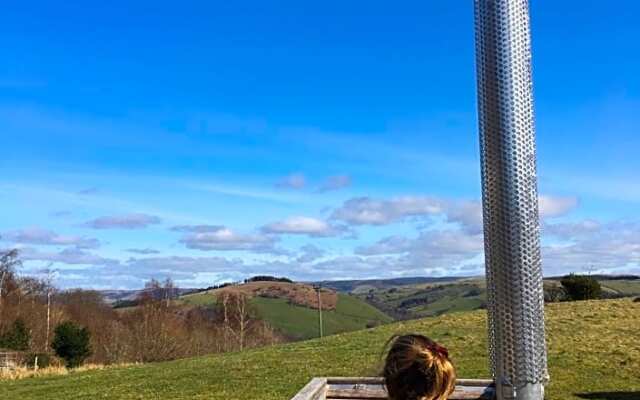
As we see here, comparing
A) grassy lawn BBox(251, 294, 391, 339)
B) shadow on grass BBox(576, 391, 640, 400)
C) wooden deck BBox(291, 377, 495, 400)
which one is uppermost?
wooden deck BBox(291, 377, 495, 400)

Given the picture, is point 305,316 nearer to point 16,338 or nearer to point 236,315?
point 236,315

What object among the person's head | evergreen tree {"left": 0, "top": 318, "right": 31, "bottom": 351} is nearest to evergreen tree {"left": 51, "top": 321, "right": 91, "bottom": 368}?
evergreen tree {"left": 0, "top": 318, "right": 31, "bottom": 351}

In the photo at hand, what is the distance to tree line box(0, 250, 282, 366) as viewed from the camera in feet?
136

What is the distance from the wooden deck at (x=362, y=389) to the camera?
5785 mm

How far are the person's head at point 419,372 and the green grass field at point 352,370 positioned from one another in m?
7.60

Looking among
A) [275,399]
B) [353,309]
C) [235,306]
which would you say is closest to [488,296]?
[275,399]

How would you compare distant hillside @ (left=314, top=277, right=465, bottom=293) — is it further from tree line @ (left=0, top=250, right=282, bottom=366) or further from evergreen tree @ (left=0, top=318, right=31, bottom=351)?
evergreen tree @ (left=0, top=318, right=31, bottom=351)

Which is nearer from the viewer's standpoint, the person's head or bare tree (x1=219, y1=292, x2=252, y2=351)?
the person's head

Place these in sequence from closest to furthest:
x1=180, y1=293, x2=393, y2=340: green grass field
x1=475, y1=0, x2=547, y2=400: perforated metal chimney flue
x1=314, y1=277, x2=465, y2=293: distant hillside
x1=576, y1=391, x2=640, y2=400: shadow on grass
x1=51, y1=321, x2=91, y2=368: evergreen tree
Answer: x1=475, y1=0, x2=547, y2=400: perforated metal chimney flue < x1=576, y1=391, x2=640, y2=400: shadow on grass < x1=51, y1=321, x2=91, y2=368: evergreen tree < x1=180, y1=293, x2=393, y2=340: green grass field < x1=314, y1=277, x2=465, y2=293: distant hillside

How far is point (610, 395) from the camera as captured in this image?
470 inches

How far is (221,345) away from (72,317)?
38.1ft

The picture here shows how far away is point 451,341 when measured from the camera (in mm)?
19703

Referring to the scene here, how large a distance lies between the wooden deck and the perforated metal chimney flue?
8.39 feet

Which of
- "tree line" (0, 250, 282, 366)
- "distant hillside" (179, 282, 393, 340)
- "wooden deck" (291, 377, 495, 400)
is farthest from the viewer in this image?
"distant hillside" (179, 282, 393, 340)
